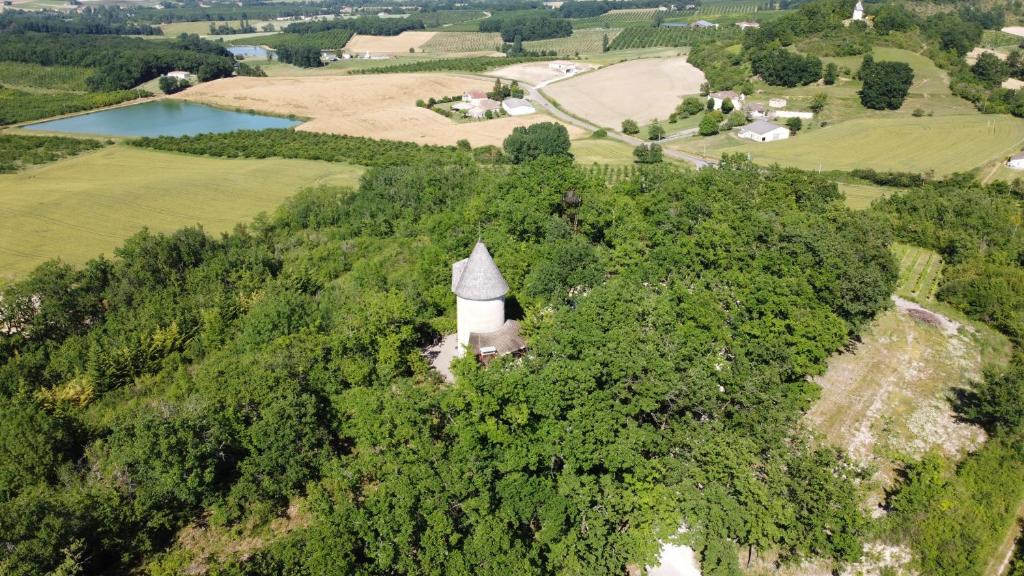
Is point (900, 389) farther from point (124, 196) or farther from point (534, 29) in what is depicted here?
point (534, 29)

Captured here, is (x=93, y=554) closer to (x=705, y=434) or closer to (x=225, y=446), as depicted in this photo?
(x=225, y=446)

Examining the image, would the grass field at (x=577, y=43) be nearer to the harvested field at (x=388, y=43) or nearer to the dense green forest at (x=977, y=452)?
the harvested field at (x=388, y=43)

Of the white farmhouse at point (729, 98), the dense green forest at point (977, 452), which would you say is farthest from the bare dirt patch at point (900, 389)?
the white farmhouse at point (729, 98)

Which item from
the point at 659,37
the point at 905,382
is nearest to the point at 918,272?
the point at 905,382

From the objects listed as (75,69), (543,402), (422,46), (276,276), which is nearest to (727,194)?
(543,402)

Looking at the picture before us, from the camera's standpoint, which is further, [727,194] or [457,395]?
[727,194]
